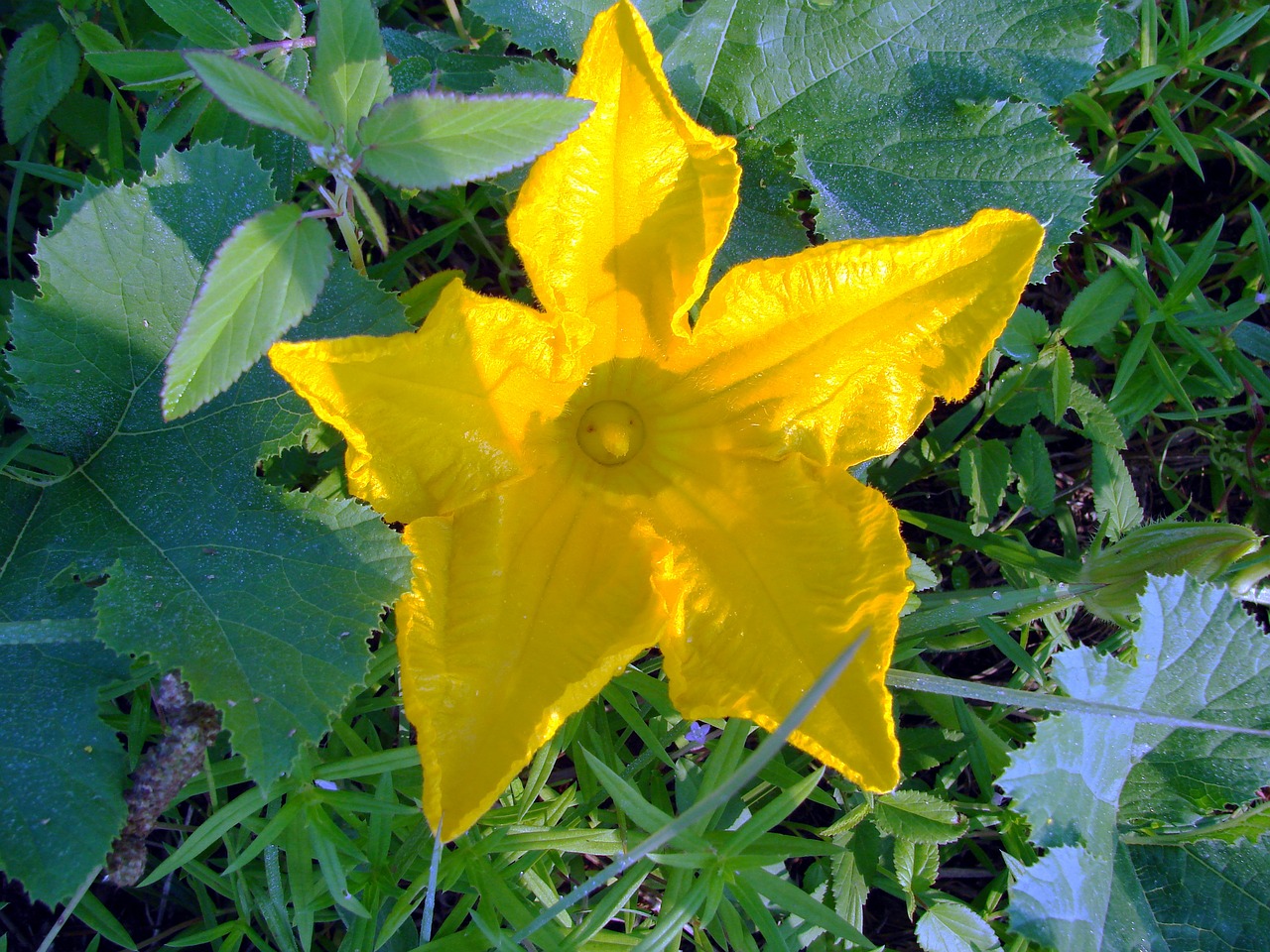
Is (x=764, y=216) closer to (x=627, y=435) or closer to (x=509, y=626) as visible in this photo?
(x=627, y=435)

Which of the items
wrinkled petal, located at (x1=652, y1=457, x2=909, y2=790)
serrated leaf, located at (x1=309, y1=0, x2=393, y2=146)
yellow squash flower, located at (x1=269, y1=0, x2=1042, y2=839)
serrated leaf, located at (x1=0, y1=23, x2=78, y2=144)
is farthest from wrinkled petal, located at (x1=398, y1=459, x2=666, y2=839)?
serrated leaf, located at (x1=0, y1=23, x2=78, y2=144)

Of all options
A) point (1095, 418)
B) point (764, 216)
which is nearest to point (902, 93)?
point (764, 216)

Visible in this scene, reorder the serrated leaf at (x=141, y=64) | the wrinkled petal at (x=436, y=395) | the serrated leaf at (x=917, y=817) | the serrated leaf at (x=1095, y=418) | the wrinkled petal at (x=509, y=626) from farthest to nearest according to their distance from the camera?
the serrated leaf at (x=1095, y=418), the serrated leaf at (x=917, y=817), the serrated leaf at (x=141, y=64), the wrinkled petal at (x=509, y=626), the wrinkled petal at (x=436, y=395)

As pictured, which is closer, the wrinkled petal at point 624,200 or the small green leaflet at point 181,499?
the wrinkled petal at point 624,200

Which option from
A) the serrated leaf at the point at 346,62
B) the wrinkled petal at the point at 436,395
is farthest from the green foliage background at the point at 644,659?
the wrinkled petal at the point at 436,395

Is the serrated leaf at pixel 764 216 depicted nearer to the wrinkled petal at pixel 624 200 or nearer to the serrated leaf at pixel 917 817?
the wrinkled petal at pixel 624 200

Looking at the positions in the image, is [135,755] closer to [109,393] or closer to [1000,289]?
[109,393]

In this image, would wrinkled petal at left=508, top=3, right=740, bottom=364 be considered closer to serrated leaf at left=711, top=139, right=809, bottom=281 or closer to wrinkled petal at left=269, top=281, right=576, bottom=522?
wrinkled petal at left=269, top=281, right=576, bottom=522

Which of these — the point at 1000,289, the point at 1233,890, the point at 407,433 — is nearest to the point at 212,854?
the point at 407,433
